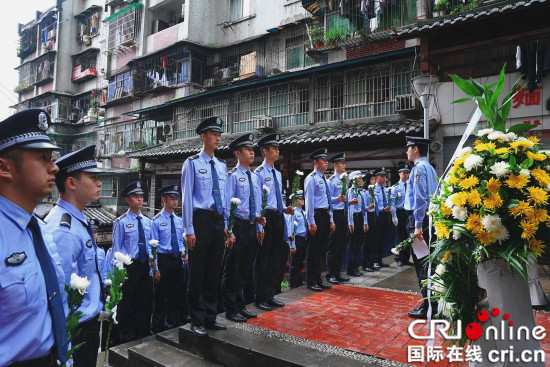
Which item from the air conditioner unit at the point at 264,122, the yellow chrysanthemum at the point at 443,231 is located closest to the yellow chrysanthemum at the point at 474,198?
the yellow chrysanthemum at the point at 443,231

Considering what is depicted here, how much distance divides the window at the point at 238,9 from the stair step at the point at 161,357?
18652 millimetres

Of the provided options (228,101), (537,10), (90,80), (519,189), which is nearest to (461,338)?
(519,189)

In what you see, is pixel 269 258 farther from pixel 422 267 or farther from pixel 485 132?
pixel 485 132

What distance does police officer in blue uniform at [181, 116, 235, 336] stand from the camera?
4164mm

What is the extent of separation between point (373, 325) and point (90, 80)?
32.7 metres

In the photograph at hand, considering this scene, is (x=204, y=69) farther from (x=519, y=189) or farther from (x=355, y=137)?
(x=519, y=189)

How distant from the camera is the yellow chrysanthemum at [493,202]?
2488 millimetres

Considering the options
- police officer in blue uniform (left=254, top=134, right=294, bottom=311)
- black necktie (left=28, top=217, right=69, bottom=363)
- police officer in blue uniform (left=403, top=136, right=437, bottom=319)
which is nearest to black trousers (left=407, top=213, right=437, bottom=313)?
police officer in blue uniform (left=403, top=136, right=437, bottom=319)

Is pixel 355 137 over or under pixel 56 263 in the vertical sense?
over

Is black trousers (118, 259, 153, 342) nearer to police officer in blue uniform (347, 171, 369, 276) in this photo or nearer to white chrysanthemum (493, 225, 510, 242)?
police officer in blue uniform (347, 171, 369, 276)

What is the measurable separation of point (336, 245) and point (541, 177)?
4.58 m

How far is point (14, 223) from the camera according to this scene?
176 cm

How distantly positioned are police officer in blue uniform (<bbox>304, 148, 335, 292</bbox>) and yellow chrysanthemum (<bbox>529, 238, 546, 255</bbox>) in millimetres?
3749

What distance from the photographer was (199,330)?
407 cm
